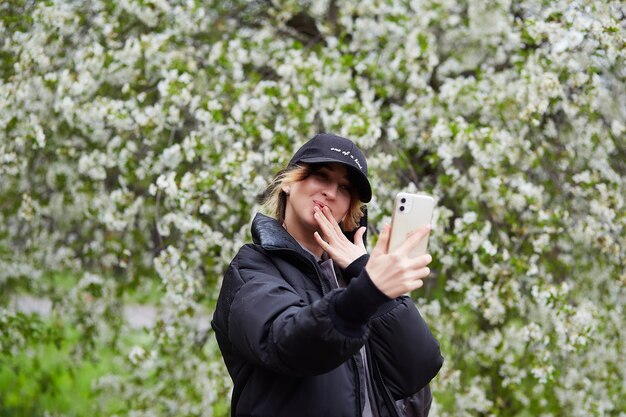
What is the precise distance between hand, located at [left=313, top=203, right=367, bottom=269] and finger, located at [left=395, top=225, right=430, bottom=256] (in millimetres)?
347

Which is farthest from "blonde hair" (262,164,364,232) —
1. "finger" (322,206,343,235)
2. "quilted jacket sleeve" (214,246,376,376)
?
"quilted jacket sleeve" (214,246,376,376)

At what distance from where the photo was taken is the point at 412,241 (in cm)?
160

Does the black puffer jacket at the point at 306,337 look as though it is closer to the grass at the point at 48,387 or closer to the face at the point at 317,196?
the face at the point at 317,196

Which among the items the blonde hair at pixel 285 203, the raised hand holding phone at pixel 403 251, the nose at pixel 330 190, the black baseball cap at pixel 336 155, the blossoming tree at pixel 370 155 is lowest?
the blossoming tree at pixel 370 155

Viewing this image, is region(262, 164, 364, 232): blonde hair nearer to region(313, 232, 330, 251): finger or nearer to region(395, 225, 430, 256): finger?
region(313, 232, 330, 251): finger

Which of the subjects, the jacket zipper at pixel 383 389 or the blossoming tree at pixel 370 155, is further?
the blossoming tree at pixel 370 155

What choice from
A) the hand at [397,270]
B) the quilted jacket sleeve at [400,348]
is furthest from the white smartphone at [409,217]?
the quilted jacket sleeve at [400,348]

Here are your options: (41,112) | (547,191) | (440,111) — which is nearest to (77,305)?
(41,112)

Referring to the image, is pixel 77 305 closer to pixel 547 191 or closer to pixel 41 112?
pixel 41 112

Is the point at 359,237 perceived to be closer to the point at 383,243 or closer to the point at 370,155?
the point at 383,243

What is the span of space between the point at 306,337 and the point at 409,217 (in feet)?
1.32

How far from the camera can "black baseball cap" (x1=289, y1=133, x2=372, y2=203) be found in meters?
1.96

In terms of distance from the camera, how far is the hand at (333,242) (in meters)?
1.95

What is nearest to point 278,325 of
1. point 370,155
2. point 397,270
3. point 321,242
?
point 397,270
